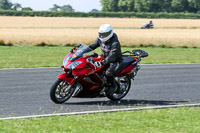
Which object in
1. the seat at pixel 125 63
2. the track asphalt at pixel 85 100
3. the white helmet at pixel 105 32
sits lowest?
the track asphalt at pixel 85 100

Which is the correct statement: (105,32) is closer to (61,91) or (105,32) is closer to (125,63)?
(125,63)

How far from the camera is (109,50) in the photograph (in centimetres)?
952

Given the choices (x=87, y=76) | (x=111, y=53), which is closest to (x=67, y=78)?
(x=87, y=76)

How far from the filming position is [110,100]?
10.1m

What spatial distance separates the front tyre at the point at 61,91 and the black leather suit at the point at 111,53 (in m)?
0.96

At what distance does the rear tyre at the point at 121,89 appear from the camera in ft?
33.0

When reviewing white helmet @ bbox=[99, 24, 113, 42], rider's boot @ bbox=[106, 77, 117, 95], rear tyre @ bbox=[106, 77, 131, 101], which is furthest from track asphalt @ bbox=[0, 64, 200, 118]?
white helmet @ bbox=[99, 24, 113, 42]

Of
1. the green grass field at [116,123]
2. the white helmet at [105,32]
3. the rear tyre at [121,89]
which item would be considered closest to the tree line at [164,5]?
the rear tyre at [121,89]

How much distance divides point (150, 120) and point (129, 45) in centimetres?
2480

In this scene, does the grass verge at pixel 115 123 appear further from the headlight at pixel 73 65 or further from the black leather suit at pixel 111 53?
the black leather suit at pixel 111 53

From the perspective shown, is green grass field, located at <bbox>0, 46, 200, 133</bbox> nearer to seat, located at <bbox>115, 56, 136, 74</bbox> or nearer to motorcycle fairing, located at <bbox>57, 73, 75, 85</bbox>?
motorcycle fairing, located at <bbox>57, 73, 75, 85</bbox>

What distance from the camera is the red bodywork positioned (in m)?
9.08

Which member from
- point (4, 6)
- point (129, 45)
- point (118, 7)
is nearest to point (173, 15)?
point (118, 7)

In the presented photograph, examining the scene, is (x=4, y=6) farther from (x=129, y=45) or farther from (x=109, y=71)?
(x=109, y=71)
